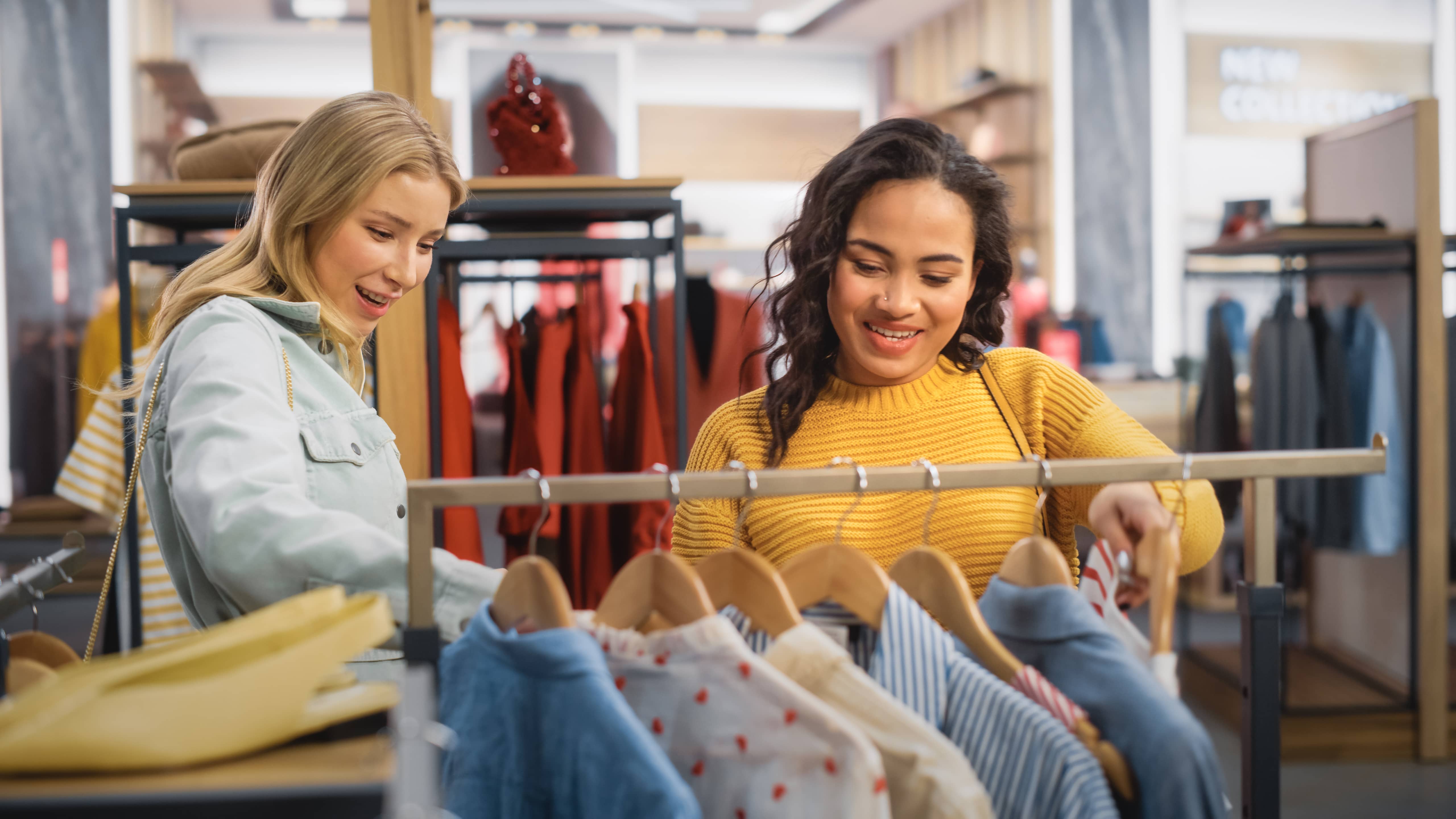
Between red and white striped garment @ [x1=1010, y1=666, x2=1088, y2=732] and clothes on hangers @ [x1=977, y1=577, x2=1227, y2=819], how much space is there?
0.03 m

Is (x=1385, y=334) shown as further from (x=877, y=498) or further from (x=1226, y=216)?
(x=877, y=498)

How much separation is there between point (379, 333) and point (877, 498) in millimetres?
1363

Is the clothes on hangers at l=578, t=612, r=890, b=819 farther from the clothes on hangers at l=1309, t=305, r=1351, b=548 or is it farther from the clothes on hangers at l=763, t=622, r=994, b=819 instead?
the clothes on hangers at l=1309, t=305, r=1351, b=548

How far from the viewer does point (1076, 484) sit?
Result: 0.95m

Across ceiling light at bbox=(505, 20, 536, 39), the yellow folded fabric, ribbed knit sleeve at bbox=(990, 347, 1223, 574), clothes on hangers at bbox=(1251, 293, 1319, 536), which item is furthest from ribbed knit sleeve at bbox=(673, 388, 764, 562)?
ceiling light at bbox=(505, 20, 536, 39)

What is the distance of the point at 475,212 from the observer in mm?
2299

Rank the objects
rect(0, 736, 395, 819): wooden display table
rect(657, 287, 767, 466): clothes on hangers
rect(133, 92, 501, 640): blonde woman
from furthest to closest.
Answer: rect(657, 287, 767, 466): clothes on hangers, rect(133, 92, 501, 640): blonde woman, rect(0, 736, 395, 819): wooden display table

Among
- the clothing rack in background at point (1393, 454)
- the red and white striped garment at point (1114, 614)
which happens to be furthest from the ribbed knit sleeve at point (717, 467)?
the clothing rack in background at point (1393, 454)

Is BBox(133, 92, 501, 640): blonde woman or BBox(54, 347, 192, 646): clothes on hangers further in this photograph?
BBox(54, 347, 192, 646): clothes on hangers

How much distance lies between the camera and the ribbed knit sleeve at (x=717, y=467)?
136 centimetres

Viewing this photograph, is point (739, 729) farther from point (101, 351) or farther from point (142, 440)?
point (101, 351)

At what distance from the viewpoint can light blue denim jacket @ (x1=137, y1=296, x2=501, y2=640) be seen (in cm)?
83

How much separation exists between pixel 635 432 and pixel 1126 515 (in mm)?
1636

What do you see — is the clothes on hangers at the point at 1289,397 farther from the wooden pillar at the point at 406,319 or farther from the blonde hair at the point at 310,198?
the blonde hair at the point at 310,198
